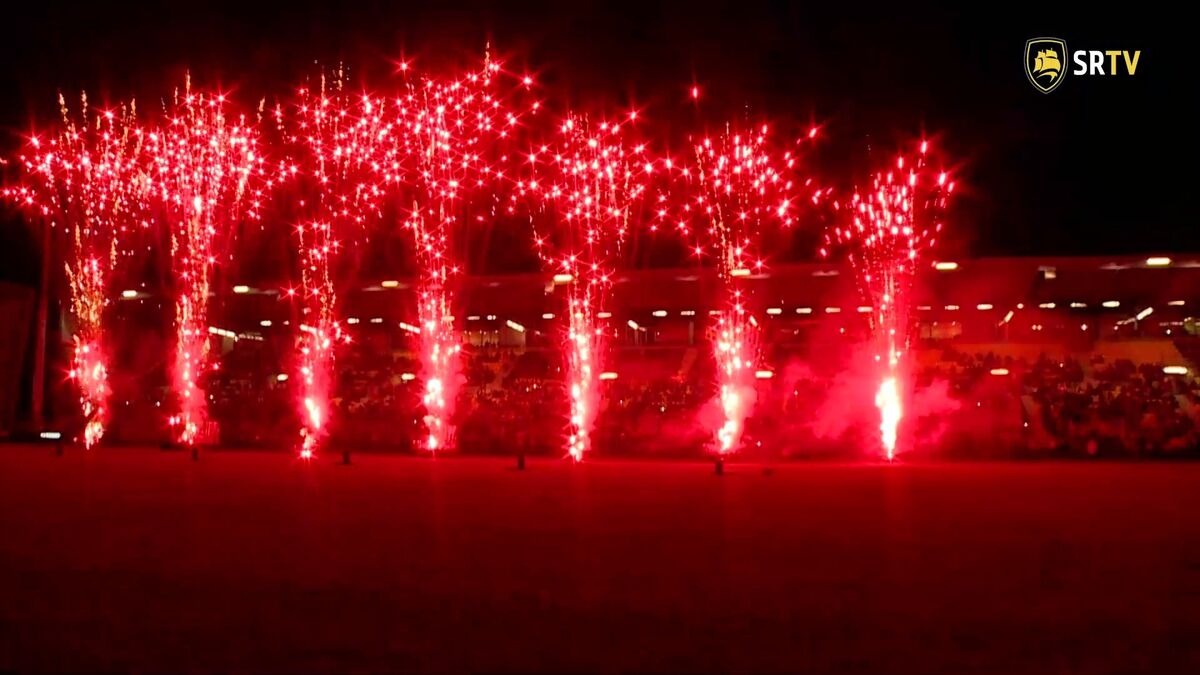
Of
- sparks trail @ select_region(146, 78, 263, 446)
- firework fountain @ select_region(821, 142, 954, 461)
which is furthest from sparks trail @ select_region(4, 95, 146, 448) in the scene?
firework fountain @ select_region(821, 142, 954, 461)

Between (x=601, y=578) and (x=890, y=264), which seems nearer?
(x=601, y=578)

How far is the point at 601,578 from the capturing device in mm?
6492

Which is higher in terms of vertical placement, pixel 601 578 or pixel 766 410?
pixel 766 410

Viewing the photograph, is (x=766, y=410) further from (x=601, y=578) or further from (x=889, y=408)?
(x=601, y=578)

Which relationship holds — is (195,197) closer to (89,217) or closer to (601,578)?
(89,217)

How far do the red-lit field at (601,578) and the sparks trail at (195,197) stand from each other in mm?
7623

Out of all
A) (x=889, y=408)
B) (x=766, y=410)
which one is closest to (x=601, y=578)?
(x=766, y=410)

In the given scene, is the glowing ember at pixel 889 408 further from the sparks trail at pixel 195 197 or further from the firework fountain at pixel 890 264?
the sparks trail at pixel 195 197

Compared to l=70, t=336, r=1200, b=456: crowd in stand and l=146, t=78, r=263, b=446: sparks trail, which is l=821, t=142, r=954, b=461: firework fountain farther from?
l=146, t=78, r=263, b=446: sparks trail

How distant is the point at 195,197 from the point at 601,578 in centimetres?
1419

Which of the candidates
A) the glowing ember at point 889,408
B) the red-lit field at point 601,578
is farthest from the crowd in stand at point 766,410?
the red-lit field at point 601,578

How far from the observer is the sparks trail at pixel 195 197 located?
17.7 meters

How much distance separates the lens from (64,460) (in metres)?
16.1

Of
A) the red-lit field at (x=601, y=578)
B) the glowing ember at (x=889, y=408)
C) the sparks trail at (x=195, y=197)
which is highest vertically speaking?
the sparks trail at (x=195, y=197)
